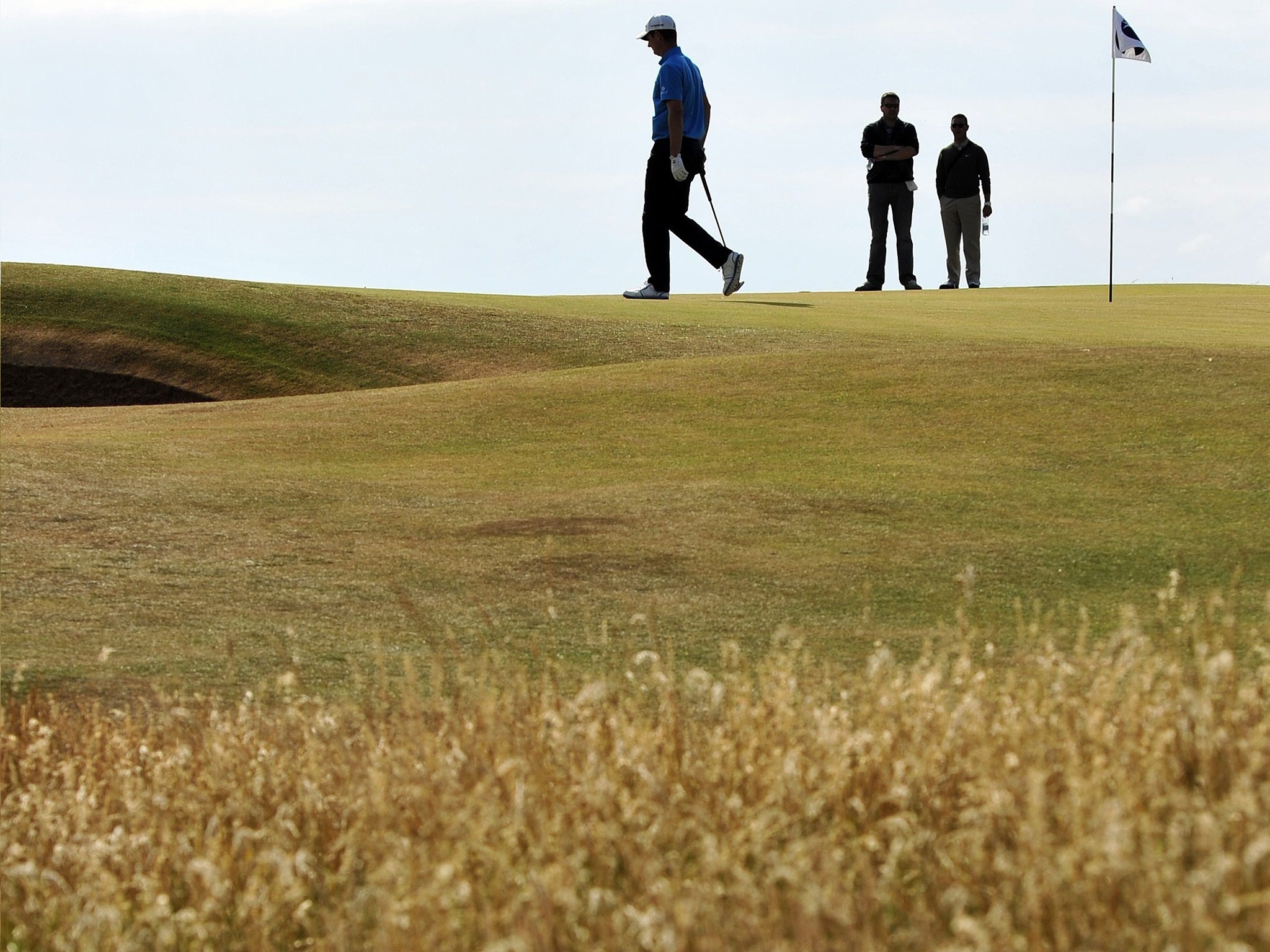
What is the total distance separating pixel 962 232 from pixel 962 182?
3.96 feet

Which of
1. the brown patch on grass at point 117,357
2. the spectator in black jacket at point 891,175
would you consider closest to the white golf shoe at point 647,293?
the brown patch on grass at point 117,357

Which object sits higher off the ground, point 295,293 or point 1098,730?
point 295,293

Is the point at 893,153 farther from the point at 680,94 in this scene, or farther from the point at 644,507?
the point at 644,507

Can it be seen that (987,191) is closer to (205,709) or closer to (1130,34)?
(1130,34)

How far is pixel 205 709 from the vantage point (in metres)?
7.02

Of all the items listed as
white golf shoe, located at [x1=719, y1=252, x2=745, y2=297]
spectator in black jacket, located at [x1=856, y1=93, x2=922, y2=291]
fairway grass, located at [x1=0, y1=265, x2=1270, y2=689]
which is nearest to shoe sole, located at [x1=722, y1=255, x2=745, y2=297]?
white golf shoe, located at [x1=719, y1=252, x2=745, y2=297]

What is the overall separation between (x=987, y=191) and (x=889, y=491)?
18.7 metres

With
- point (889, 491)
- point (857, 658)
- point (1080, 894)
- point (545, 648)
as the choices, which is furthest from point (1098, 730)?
point (889, 491)

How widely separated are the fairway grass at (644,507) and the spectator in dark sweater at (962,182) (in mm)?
10150

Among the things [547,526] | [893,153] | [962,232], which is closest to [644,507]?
[547,526]

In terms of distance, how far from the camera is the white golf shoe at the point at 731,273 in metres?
17.2

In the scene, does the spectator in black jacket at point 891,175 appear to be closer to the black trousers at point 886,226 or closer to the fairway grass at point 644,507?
the black trousers at point 886,226

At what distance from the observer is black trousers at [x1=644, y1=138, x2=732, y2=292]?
16250 mm

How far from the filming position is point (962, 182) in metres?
28.2
